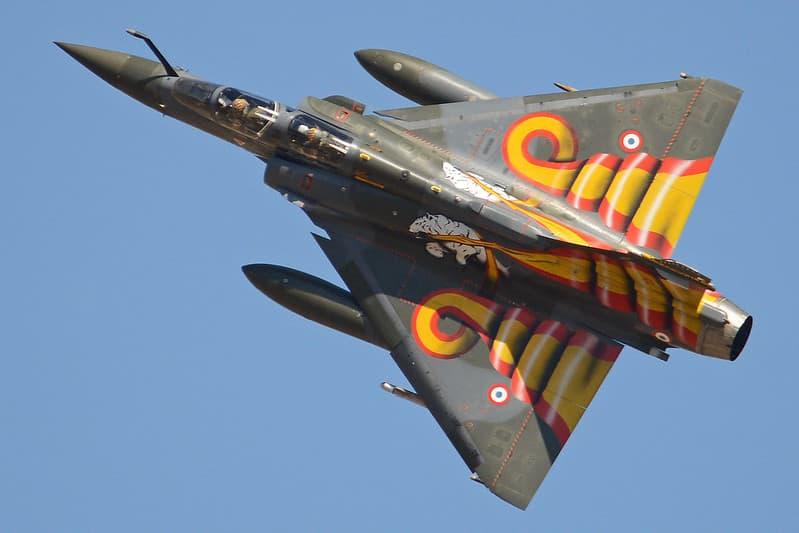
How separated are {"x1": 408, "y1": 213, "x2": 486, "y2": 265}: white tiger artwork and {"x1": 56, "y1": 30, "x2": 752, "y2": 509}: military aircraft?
0.02 metres

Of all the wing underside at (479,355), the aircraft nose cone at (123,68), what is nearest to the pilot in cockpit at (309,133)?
the wing underside at (479,355)

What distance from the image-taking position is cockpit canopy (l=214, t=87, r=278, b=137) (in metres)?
24.5

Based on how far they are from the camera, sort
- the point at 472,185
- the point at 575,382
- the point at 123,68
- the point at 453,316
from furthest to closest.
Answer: the point at 123,68, the point at 453,316, the point at 472,185, the point at 575,382

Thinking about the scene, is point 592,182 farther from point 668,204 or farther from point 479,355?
point 479,355

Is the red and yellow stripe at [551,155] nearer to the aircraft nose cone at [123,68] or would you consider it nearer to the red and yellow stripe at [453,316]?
the red and yellow stripe at [453,316]

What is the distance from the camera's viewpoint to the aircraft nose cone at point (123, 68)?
2533cm

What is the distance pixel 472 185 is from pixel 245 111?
12.4 feet

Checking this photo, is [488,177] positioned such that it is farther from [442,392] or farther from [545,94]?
[442,392]

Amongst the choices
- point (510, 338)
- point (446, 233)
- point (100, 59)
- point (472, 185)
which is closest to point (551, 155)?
point (472, 185)

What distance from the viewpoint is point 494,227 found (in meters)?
23.6

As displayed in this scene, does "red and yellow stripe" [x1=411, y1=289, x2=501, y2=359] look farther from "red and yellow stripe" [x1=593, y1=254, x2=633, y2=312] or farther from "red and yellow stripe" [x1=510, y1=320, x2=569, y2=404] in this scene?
"red and yellow stripe" [x1=593, y1=254, x2=633, y2=312]

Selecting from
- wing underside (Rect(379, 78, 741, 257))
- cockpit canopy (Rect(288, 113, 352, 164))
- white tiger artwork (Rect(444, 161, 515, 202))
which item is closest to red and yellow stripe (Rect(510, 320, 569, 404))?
wing underside (Rect(379, 78, 741, 257))

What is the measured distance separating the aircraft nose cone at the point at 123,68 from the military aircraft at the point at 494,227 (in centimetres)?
43

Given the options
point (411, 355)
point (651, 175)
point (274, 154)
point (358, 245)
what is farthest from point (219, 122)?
point (651, 175)
